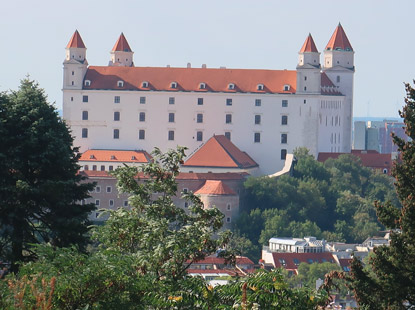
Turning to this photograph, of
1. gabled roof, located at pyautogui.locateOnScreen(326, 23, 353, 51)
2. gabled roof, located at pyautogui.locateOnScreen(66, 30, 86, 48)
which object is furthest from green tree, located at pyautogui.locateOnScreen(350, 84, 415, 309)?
gabled roof, located at pyautogui.locateOnScreen(326, 23, 353, 51)

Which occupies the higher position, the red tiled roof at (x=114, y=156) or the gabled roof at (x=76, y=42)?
the gabled roof at (x=76, y=42)

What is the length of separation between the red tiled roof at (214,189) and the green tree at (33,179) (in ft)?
167

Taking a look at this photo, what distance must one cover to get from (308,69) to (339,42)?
257 inches

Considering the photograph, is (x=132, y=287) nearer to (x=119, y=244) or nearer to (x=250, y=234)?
(x=119, y=244)

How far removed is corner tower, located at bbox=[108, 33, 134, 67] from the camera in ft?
295

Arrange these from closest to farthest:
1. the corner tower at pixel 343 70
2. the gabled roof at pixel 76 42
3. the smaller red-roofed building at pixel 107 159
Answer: the smaller red-roofed building at pixel 107 159 → the gabled roof at pixel 76 42 → the corner tower at pixel 343 70

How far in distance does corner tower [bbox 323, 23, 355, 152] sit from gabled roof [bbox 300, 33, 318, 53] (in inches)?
141

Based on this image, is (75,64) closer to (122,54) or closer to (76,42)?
(76,42)

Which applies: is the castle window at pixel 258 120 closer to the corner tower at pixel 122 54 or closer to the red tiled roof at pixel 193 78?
the red tiled roof at pixel 193 78

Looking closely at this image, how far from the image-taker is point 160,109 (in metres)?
83.3

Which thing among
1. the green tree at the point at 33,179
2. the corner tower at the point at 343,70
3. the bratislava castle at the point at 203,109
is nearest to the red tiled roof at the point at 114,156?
the bratislava castle at the point at 203,109

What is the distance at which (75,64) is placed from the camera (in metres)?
83.2

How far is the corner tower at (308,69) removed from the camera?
3238 inches

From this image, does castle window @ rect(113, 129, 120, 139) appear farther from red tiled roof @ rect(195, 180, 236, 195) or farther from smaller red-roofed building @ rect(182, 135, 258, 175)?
red tiled roof @ rect(195, 180, 236, 195)
